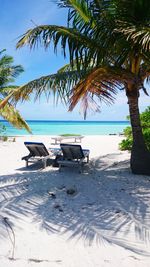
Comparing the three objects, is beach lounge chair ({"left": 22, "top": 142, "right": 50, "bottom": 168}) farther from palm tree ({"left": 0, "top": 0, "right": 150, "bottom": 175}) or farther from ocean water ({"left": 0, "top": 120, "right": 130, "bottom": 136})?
ocean water ({"left": 0, "top": 120, "right": 130, "bottom": 136})

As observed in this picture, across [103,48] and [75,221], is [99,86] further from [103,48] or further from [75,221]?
[75,221]

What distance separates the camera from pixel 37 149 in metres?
8.40

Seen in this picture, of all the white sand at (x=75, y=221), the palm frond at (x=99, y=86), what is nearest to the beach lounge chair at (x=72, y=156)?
the white sand at (x=75, y=221)

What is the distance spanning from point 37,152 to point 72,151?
A: 1558 millimetres

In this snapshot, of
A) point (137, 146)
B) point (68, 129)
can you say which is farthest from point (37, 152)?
point (68, 129)

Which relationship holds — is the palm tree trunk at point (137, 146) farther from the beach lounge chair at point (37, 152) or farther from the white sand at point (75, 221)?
the beach lounge chair at point (37, 152)

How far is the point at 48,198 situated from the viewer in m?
5.03

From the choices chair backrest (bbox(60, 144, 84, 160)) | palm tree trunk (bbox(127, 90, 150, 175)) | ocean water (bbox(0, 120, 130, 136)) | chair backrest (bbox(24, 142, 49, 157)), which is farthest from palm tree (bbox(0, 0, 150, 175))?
ocean water (bbox(0, 120, 130, 136))

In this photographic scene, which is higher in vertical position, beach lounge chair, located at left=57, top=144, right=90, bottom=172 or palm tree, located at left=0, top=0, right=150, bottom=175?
palm tree, located at left=0, top=0, right=150, bottom=175

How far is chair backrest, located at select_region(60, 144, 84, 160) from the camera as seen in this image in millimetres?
7316

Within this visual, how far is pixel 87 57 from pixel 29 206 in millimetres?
3633

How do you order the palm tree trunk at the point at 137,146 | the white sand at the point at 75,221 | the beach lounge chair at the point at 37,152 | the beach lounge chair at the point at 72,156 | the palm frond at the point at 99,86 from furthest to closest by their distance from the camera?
the beach lounge chair at the point at 37,152 → the beach lounge chair at the point at 72,156 → the palm tree trunk at the point at 137,146 → the palm frond at the point at 99,86 → the white sand at the point at 75,221

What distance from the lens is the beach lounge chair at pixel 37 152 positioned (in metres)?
8.21

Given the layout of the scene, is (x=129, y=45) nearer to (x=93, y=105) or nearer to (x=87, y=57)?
(x=87, y=57)
